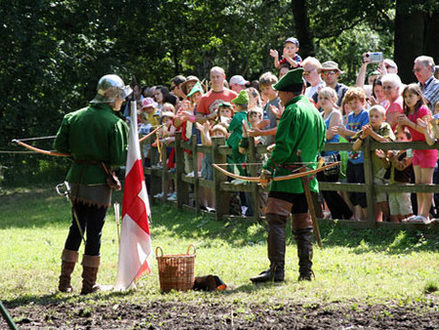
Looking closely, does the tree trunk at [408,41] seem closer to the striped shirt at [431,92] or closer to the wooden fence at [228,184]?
the wooden fence at [228,184]

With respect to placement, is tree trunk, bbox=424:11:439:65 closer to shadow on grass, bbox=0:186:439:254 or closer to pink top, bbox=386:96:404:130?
shadow on grass, bbox=0:186:439:254

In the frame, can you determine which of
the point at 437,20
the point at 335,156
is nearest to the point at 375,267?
the point at 335,156

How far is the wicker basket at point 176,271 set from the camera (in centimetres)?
805

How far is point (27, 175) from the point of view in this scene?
23.8m

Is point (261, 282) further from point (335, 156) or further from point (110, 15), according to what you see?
point (110, 15)

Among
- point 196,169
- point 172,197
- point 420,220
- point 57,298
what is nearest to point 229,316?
point 57,298

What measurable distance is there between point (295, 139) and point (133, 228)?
1924mm

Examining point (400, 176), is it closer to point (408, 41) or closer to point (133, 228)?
point (133, 228)

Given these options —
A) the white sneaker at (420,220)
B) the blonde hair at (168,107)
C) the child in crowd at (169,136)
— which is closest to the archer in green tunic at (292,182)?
the white sneaker at (420,220)

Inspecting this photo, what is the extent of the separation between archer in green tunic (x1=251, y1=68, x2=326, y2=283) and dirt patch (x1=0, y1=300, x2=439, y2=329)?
3.54ft

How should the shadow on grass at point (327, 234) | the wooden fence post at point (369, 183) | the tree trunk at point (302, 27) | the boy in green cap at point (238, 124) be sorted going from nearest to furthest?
the shadow on grass at point (327, 234) → the wooden fence post at point (369, 183) → the boy in green cap at point (238, 124) → the tree trunk at point (302, 27)

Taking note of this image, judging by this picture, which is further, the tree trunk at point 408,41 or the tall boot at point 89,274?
the tree trunk at point 408,41

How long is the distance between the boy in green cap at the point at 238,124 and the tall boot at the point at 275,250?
3.96 metres

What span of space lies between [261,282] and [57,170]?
671 inches
